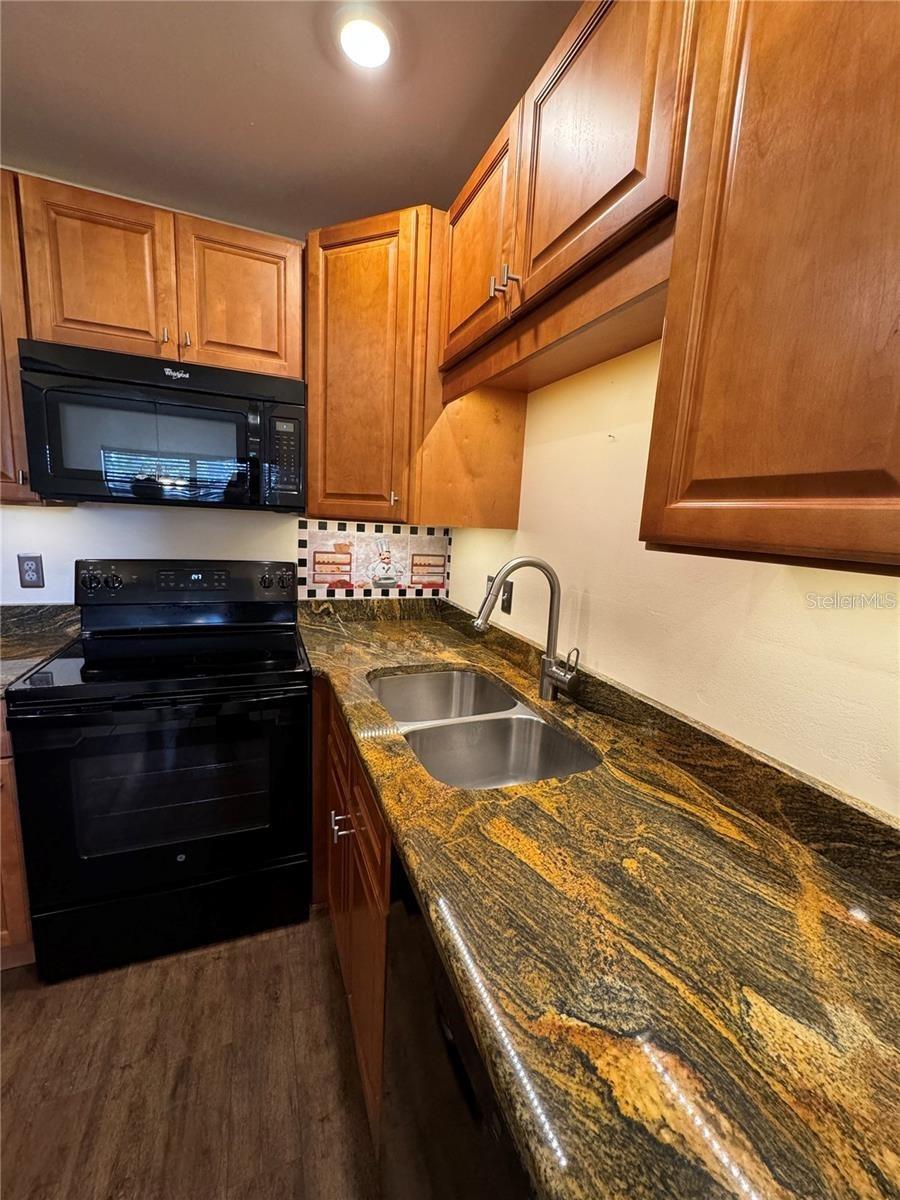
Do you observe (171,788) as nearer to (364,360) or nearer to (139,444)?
(139,444)

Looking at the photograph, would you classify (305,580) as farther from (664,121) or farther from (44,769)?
(664,121)

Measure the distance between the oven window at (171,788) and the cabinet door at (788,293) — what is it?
1.39 metres

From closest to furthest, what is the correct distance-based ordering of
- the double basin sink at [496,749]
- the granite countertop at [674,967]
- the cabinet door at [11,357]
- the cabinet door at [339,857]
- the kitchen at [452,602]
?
the granite countertop at [674,967] < the kitchen at [452,602] < the double basin sink at [496,749] < the cabinet door at [339,857] < the cabinet door at [11,357]

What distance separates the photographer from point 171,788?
4.65 ft

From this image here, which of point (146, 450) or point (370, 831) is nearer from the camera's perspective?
point (370, 831)

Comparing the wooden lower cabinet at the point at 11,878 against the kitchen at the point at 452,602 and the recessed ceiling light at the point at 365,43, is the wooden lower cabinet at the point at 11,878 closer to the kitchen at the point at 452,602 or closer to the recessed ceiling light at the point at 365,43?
the kitchen at the point at 452,602

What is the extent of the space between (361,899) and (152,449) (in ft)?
4.70

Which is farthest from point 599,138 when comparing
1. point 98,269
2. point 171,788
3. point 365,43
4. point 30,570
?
point 30,570

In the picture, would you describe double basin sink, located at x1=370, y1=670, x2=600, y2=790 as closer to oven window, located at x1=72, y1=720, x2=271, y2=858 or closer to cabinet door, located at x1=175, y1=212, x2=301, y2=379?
oven window, located at x1=72, y1=720, x2=271, y2=858

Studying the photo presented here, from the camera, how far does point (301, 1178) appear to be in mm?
1018

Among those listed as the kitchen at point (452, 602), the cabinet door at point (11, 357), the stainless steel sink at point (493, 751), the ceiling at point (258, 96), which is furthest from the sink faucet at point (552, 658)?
the cabinet door at point (11, 357)

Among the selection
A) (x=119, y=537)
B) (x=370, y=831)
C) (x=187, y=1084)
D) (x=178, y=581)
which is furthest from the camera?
(x=119, y=537)

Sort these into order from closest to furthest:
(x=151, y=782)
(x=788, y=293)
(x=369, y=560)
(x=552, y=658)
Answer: (x=788, y=293), (x=552, y=658), (x=151, y=782), (x=369, y=560)

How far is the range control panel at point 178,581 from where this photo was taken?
1603 mm
